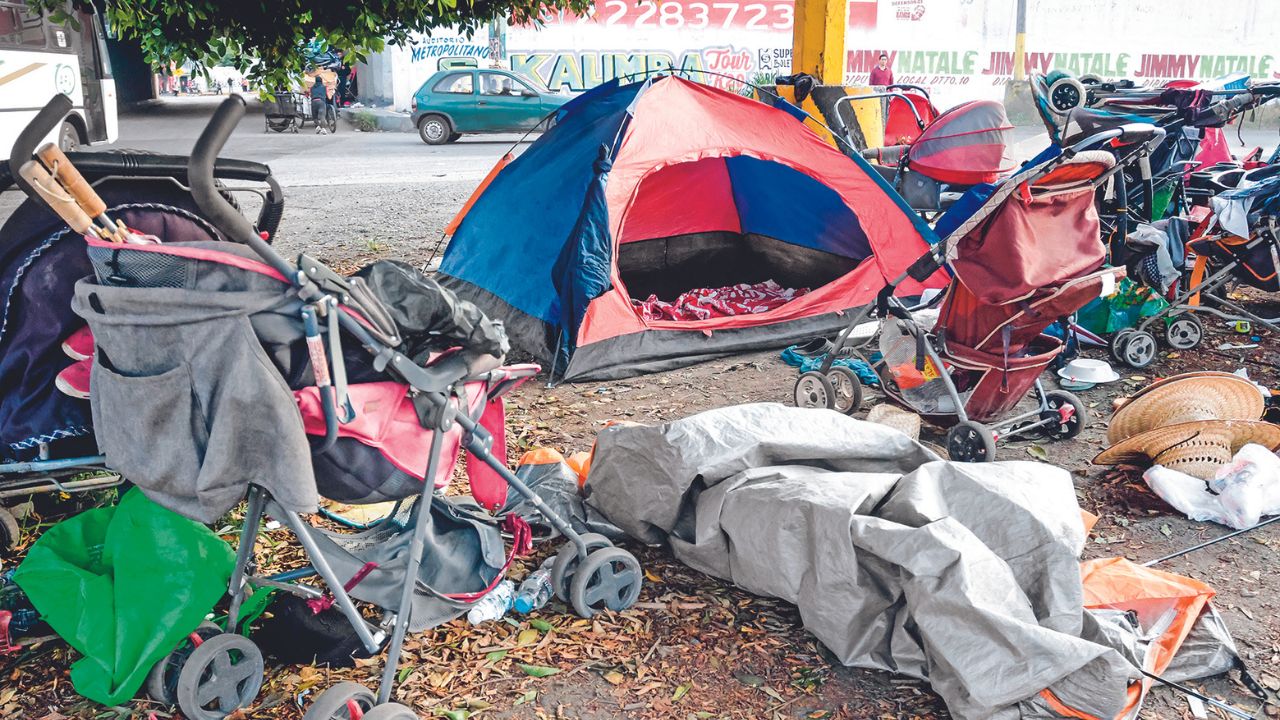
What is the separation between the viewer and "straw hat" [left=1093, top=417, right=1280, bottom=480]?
164 inches

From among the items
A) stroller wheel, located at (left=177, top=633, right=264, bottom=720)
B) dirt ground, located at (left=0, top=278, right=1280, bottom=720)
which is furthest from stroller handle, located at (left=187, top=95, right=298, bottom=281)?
dirt ground, located at (left=0, top=278, right=1280, bottom=720)

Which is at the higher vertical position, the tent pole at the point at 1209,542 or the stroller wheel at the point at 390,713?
the stroller wheel at the point at 390,713

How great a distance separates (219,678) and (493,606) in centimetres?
90

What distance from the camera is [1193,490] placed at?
4.11m

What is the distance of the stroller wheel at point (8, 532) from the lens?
360 centimetres

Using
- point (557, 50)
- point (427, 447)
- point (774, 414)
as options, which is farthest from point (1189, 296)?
point (557, 50)

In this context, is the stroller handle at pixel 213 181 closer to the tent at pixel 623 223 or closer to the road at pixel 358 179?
the road at pixel 358 179

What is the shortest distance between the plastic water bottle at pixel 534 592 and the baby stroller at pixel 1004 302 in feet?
6.87

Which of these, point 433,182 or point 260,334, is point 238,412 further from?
point 433,182

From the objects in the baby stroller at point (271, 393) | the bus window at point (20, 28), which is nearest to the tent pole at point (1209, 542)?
the baby stroller at point (271, 393)

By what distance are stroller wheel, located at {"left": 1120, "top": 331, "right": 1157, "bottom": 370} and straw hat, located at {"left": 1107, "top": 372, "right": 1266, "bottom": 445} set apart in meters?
1.32

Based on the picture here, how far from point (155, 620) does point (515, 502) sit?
1276 millimetres

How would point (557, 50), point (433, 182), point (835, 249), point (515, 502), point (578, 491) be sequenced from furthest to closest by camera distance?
point (557, 50) < point (433, 182) < point (835, 249) < point (578, 491) < point (515, 502)

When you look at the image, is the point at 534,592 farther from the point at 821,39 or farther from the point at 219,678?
the point at 821,39
